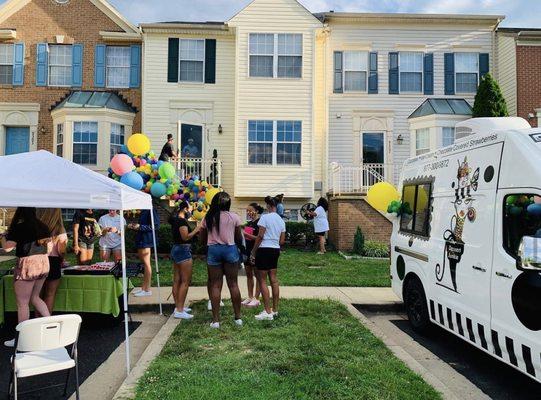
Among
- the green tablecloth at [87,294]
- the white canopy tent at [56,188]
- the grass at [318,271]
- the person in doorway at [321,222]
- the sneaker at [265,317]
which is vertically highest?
the white canopy tent at [56,188]

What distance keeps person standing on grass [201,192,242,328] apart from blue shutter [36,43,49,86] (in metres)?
14.9

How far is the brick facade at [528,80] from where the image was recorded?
55.9ft

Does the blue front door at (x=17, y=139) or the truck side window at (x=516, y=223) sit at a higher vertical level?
the blue front door at (x=17, y=139)

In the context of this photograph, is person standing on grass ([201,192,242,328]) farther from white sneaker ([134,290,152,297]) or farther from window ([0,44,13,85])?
window ([0,44,13,85])

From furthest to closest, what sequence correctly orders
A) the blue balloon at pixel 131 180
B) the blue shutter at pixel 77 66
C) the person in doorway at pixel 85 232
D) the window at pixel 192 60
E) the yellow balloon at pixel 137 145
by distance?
the blue shutter at pixel 77 66
the window at pixel 192 60
the yellow balloon at pixel 137 145
the blue balloon at pixel 131 180
the person in doorway at pixel 85 232

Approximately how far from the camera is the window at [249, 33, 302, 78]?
655 inches

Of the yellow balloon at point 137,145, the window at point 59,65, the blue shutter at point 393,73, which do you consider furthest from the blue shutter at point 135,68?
the blue shutter at point 393,73

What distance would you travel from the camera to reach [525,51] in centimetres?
1703

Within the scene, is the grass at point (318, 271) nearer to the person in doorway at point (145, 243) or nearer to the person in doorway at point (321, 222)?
the person in doorway at point (321, 222)

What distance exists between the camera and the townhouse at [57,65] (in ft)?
57.0

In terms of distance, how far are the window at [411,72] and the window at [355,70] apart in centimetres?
154

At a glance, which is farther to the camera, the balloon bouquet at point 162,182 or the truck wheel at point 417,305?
the balloon bouquet at point 162,182

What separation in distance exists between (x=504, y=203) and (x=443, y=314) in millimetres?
1877

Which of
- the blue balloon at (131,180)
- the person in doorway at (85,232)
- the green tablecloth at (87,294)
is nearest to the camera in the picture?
the green tablecloth at (87,294)
